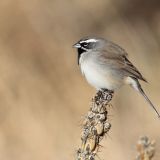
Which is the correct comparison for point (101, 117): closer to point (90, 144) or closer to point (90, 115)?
point (90, 115)

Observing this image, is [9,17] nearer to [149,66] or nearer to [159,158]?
[149,66]

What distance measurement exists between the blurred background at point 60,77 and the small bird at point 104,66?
11.2 feet

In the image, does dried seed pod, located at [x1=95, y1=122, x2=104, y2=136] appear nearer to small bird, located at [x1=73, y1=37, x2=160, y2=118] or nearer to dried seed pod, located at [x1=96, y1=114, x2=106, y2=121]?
dried seed pod, located at [x1=96, y1=114, x2=106, y2=121]

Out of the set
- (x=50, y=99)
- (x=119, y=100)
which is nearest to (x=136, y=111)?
(x=119, y=100)

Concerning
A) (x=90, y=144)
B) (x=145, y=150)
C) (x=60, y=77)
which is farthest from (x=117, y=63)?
(x=60, y=77)

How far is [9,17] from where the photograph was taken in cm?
1152

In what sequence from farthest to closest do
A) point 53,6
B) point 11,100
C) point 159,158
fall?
point 53,6, point 11,100, point 159,158

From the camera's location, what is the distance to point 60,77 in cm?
1142

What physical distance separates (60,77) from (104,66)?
14.4 ft

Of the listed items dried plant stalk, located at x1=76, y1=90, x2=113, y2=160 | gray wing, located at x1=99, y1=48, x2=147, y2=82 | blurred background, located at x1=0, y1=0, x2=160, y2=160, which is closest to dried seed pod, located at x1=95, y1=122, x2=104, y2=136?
dried plant stalk, located at x1=76, y1=90, x2=113, y2=160

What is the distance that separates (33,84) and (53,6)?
1231mm

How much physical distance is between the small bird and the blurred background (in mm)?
3414

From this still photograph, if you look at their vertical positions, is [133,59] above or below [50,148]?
above

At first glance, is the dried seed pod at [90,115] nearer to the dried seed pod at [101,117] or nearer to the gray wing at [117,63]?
the dried seed pod at [101,117]
